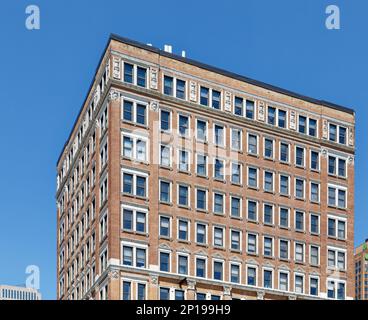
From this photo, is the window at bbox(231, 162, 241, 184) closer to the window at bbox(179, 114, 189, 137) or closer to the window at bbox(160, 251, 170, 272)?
the window at bbox(179, 114, 189, 137)

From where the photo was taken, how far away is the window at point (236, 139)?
86.8m

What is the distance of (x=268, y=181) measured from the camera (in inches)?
3501

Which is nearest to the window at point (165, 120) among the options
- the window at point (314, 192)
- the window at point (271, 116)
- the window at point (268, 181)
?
the window at point (271, 116)

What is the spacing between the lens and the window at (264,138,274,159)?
8934 centimetres

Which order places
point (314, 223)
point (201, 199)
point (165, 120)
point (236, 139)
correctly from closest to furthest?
point (165, 120) → point (201, 199) → point (236, 139) → point (314, 223)

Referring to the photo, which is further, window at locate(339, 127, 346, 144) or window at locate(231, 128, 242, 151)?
window at locate(339, 127, 346, 144)

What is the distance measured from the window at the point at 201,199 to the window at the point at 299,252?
12.4 metres

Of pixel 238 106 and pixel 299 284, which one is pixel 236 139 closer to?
pixel 238 106

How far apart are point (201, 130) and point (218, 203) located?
25.4 feet

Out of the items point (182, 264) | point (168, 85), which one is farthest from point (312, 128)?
point (182, 264)

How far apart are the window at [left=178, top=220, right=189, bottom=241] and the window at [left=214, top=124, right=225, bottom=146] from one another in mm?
9266

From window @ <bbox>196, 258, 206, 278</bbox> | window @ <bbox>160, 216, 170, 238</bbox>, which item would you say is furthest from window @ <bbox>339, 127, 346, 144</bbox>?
window @ <bbox>160, 216, 170, 238</bbox>

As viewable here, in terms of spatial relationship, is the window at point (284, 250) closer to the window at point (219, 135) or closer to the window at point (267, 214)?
the window at point (267, 214)
